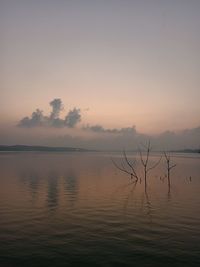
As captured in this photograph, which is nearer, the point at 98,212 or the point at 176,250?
the point at 176,250

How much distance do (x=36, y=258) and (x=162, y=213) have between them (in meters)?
17.1

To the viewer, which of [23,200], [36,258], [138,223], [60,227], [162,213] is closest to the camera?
[36,258]

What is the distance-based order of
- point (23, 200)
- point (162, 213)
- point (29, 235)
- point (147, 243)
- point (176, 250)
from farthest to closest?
point (23, 200), point (162, 213), point (29, 235), point (147, 243), point (176, 250)

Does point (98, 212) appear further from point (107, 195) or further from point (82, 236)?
point (107, 195)

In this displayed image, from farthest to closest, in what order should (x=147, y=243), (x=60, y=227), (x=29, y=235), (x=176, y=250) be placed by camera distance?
(x=60, y=227), (x=29, y=235), (x=147, y=243), (x=176, y=250)

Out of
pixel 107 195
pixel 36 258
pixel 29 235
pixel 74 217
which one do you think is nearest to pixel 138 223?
pixel 74 217

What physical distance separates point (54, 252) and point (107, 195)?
24994 millimetres

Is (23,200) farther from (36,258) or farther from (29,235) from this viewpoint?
(36,258)

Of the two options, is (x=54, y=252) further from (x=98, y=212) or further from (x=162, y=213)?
(x=162, y=213)

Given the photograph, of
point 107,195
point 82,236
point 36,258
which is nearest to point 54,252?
point 36,258

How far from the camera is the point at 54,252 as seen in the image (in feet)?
62.4

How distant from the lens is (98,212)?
31.7 metres

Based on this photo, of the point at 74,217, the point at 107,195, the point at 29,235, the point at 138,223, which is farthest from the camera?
the point at 107,195

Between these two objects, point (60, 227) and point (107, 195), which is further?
point (107, 195)
